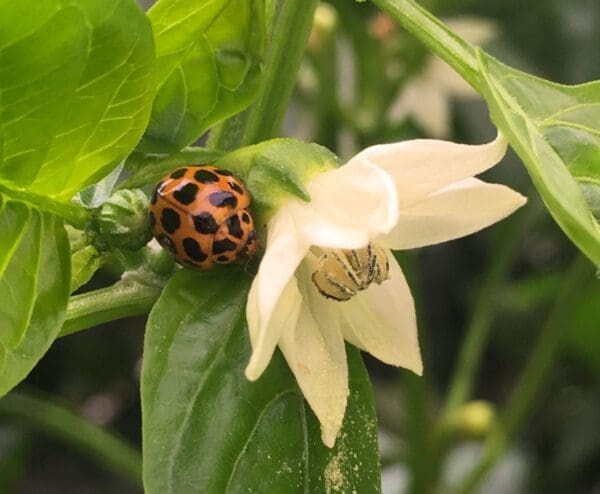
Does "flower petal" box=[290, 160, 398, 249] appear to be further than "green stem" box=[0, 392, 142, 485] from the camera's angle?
No

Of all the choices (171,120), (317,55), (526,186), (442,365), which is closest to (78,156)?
(171,120)

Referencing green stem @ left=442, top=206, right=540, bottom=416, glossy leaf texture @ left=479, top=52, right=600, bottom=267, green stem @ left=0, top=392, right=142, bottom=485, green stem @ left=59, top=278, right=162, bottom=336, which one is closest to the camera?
glossy leaf texture @ left=479, top=52, right=600, bottom=267

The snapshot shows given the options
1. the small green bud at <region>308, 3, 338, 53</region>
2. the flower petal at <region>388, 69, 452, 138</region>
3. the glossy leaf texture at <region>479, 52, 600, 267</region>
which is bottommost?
the flower petal at <region>388, 69, 452, 138</region>

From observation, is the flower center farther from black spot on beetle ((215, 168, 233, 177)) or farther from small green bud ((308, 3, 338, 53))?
small green bud ((308, 3, 338, 53))

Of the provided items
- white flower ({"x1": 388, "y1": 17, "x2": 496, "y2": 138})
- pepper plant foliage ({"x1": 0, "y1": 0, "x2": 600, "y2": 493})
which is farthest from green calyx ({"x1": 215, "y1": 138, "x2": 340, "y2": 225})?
white flower ({"x1": 388, "y1": 17, "x2": 496, "y2": 138})

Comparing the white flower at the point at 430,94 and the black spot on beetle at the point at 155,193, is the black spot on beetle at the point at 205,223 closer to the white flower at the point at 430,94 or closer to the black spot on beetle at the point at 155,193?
the black spot on beetle at the point at 155,193

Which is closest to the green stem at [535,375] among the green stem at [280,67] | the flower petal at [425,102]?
the flower petal at [425,102]
